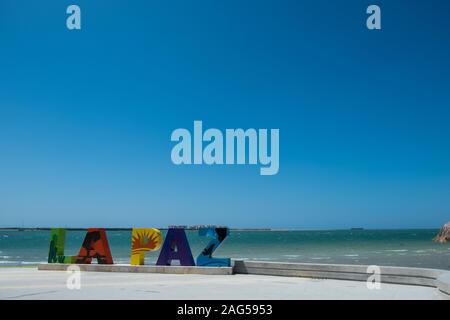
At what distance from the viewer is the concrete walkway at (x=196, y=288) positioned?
1212 centimetres

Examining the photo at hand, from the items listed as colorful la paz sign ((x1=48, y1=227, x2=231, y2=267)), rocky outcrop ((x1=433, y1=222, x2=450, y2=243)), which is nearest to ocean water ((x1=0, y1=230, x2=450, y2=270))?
rocky outcrop ((x1=433, y1=222, x2=450, y2=243))

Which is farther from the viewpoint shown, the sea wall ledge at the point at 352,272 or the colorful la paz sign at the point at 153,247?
the colorful la paz sign at the point at 153,247

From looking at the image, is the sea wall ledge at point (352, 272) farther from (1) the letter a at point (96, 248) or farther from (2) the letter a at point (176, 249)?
(1) the letter a at point (96, 248)

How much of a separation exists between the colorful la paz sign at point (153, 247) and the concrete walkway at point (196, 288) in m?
1.21

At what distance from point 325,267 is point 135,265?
7225mm

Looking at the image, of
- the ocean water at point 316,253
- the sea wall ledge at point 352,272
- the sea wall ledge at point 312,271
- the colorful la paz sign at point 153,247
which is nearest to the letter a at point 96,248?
the colorful la paz sign at point 153,247

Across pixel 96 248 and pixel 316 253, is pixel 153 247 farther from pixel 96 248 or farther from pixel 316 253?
pixel 316 253

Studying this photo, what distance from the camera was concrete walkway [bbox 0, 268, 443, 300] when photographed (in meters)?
12.1

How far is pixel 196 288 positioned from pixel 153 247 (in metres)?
5.29

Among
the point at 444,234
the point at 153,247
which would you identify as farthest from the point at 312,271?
the point at 444,234

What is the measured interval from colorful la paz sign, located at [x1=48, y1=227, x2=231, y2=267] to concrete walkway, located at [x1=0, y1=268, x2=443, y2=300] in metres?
1.21

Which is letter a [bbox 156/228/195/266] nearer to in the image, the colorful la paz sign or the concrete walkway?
the colorful la paz sign

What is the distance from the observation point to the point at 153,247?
18562mm
